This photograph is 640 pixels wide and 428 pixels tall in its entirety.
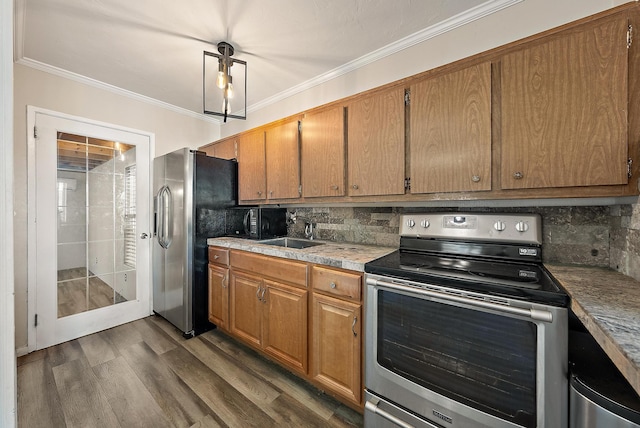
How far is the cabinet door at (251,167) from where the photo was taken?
253 cm

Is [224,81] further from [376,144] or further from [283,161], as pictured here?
[376,144]

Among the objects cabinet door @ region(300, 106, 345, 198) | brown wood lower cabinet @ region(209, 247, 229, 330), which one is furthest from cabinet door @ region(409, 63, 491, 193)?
brown wood lower cabinet @ region(209, 247, 229, 330)

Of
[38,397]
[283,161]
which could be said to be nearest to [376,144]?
[283,161]

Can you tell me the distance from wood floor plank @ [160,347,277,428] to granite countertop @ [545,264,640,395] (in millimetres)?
1603

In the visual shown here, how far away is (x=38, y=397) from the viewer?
1.69 metres

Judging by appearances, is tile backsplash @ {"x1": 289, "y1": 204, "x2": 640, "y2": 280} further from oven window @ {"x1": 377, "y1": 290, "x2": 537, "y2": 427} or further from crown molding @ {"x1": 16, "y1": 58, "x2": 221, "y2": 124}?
crown molding @ {"x1": 16, "y1": 58, "x2": 221, "y2": 124}

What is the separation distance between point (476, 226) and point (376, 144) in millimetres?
821

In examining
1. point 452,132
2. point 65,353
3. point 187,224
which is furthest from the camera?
point 187,224

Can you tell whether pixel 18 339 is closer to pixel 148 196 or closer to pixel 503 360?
pixel 148 196

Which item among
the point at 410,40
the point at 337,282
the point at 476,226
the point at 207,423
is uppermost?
the point at 410,40

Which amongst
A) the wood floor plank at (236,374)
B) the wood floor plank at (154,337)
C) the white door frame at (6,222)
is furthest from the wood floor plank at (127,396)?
the white door frame at (6,222)

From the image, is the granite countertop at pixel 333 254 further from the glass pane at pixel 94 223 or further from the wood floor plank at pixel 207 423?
the glass pane at pixel 94 223

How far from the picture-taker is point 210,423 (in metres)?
1.50

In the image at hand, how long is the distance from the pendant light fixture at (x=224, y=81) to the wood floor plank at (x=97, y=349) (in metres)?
2.20
